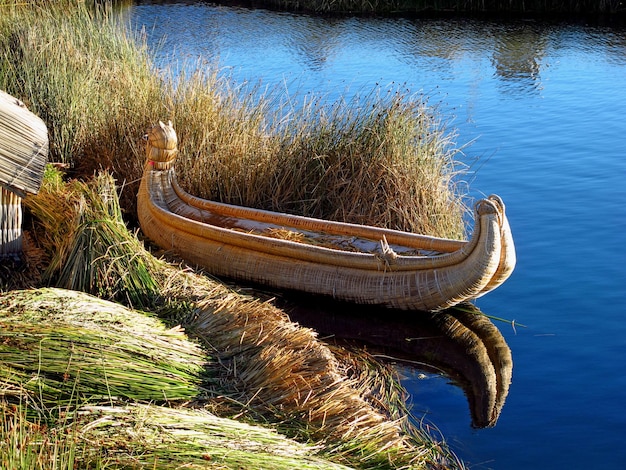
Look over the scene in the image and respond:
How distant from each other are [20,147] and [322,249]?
6.91 feet

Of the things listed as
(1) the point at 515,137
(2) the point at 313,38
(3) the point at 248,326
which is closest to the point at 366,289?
(3) the point at 248,326

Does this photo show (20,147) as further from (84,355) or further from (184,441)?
(184,441)

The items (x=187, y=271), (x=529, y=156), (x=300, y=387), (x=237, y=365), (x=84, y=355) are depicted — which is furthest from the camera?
(x=529, y=156)

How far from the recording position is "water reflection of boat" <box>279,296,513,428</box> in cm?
498

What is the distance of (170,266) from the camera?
546 centimetres

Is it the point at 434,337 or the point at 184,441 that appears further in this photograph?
the point at 434,337

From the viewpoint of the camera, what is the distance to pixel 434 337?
17.6 ft

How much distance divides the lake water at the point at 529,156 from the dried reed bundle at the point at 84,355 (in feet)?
5.12

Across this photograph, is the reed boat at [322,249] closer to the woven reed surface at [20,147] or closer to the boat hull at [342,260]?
the boat hull at [342,260]

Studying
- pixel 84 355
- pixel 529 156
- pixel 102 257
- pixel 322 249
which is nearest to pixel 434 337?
pixel 322 249

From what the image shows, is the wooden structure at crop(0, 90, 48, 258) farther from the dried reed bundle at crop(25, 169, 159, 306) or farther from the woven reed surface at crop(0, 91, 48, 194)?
the dried reed bundle at crop(25, 169, 159, 306)

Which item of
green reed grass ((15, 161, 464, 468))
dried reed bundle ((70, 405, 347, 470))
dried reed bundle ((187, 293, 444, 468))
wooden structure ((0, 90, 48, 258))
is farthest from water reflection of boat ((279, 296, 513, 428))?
wooden structure ((0, 90, 48, 258))

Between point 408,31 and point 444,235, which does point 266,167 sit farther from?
point 408,31

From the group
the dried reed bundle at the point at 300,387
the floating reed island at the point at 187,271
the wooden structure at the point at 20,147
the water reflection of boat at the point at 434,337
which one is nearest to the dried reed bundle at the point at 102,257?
the floating reed island at the point at 187,271
